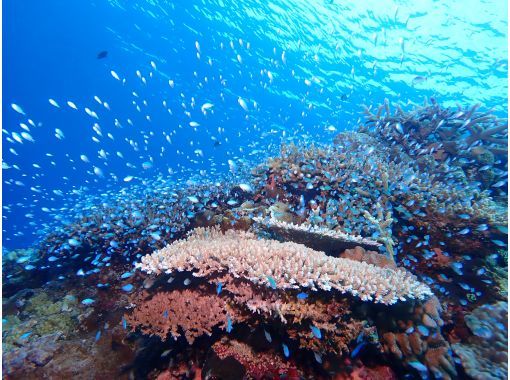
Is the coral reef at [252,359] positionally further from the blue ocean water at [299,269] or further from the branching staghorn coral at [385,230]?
the branching staghorn coral at [385,230]

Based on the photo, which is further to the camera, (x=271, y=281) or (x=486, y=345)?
(x=486, y=345)

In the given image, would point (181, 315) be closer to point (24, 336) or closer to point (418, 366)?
point (418, 366)

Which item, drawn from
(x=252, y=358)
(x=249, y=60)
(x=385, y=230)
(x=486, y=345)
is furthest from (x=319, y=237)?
(x=249, y=60)

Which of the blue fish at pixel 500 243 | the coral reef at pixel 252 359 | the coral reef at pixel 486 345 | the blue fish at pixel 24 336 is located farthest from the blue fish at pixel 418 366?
the blue fish at pixel 24 336

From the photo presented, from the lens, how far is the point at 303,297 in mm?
3750

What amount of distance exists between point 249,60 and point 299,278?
127ft

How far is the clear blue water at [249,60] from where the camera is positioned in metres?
22.5

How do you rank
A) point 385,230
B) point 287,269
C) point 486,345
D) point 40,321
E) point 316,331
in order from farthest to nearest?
point 40,321 → point 385,230 → point 486,345 → point 287,269 → point 316,331

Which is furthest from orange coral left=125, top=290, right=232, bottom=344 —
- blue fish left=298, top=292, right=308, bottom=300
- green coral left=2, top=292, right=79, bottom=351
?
green coral left=2, top=292, right=79, bottom=351

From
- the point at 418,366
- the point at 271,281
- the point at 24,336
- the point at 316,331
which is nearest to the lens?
the point at 316,331

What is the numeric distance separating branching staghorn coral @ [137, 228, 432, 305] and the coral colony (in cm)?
3

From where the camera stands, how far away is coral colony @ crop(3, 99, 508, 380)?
3.94 meters

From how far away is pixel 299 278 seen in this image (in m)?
3.90

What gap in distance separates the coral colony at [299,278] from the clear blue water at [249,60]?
3.99m
